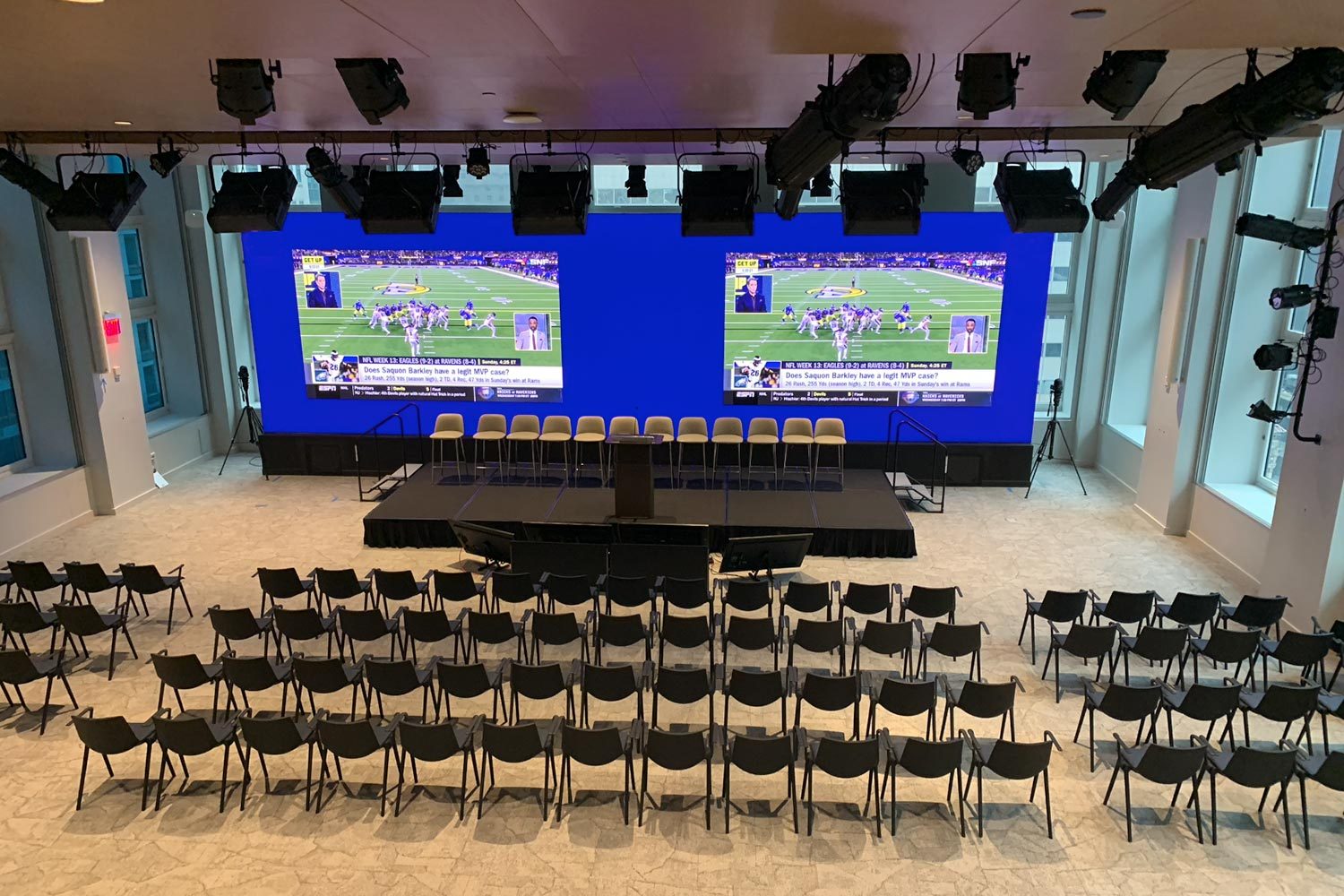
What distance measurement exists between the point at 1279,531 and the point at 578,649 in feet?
22.0

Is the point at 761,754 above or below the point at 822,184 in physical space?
below

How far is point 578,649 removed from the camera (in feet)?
26.0

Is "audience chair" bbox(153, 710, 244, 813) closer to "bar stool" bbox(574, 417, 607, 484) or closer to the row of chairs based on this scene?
the row of chairs

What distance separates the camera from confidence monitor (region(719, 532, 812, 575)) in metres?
8.27

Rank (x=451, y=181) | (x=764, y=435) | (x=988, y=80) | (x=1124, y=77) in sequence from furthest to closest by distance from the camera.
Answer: (x=764, y=435), (x=451, y=181), (x=988, y=80), (x=1124, y=77)

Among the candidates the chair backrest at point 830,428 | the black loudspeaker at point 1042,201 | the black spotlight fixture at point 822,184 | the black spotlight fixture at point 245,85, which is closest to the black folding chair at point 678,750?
the black spotlight fixture at point 245,85

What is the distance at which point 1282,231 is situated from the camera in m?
8.16

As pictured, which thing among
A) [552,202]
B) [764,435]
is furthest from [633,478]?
[552,202]

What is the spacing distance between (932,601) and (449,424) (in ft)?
23.0

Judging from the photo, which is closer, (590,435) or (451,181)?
(451,181)

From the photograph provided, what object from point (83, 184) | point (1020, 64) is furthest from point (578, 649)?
point (83, 184)

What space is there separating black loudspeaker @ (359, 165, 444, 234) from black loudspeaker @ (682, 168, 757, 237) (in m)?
2.41

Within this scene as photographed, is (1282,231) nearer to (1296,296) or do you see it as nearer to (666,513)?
(1296,296)

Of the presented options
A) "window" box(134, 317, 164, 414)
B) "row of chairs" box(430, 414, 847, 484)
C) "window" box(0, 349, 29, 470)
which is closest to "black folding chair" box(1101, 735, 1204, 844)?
"row of chairs" box(430, 414, 847, 484)
